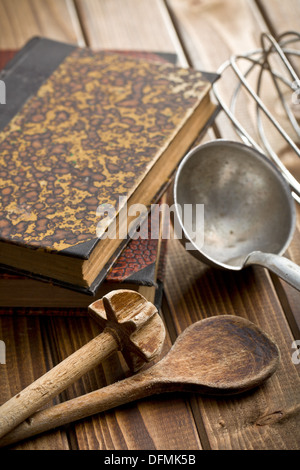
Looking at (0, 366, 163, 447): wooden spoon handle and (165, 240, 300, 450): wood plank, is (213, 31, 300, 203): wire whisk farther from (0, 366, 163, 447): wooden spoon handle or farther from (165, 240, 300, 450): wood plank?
(0, 366, 163, 447): wooden spoon handle

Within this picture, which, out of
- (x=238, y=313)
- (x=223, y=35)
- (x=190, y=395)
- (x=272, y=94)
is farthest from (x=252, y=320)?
(x=223, y=35)

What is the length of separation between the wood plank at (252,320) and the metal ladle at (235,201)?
0.10ft

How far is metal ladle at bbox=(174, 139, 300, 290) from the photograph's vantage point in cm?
69

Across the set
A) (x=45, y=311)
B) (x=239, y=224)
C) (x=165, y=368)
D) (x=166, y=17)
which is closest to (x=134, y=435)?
(x=165, y=368)

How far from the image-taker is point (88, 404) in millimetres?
Answer: 549

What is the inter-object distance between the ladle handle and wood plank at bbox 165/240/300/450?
0.05 metres

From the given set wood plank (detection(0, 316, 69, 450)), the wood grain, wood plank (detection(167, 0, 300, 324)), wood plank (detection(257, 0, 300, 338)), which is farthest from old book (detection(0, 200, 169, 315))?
the wood grain

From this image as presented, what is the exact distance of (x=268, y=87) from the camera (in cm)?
93

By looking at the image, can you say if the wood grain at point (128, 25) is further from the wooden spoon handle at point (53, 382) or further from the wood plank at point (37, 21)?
the wooden spoon handle at point (53, 382)

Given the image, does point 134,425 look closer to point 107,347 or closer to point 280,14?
point 107,347

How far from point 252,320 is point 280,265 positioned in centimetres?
8

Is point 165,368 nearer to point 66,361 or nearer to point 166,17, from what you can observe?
point 66,361

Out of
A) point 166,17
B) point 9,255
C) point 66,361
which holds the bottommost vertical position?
point 66,361

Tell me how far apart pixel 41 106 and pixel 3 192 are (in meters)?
0.15
